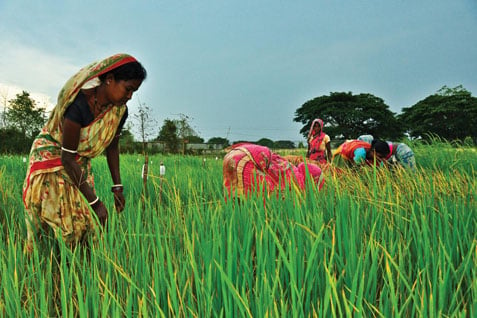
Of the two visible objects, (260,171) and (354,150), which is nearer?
(260,171)

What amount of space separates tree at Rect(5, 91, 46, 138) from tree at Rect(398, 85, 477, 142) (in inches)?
1331

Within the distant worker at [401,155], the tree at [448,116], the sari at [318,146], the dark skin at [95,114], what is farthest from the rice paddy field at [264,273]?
the tree at [448,116]

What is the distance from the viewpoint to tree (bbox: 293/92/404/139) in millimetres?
31359

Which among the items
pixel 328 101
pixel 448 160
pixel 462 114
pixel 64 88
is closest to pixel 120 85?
pixel 64 88

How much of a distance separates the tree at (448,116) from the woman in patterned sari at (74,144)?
3478cm

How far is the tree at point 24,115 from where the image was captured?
2116 centimetres

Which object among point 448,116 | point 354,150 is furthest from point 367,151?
point 448,116

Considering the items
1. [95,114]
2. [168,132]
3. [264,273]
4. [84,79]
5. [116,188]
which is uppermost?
[168,132]

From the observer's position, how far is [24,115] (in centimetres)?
2289

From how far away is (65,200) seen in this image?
5.32 ft

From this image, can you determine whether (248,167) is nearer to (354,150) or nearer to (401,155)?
(354,150)

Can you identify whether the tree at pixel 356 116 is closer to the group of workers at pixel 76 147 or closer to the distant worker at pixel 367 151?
the distant worker at pixel 367 151

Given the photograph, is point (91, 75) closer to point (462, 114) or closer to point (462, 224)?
point (462, 224)

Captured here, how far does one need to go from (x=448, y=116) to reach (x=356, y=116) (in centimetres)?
988
